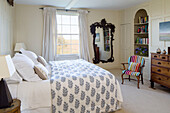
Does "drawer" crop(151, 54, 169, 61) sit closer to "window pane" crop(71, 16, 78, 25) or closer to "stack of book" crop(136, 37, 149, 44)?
"stack of book" crop(136, 37, 149, 44)

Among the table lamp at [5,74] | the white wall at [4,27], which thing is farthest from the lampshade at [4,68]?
the white wall at [4,27]

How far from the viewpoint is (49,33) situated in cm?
539

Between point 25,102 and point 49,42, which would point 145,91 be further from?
point 49,42

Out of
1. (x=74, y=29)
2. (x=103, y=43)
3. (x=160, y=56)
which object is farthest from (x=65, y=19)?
(x=160, y=56)

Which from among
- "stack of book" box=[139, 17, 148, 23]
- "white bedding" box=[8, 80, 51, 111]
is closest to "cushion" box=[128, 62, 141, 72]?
"stack of book" box=[139, 17, 148, 23]

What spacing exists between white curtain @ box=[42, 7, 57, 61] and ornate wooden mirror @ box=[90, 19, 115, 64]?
161cm

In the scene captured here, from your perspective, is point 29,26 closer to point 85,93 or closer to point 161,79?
point 85,93

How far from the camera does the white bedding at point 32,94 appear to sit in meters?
2.20

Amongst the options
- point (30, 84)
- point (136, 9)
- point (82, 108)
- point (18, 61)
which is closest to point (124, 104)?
point (82, 108)

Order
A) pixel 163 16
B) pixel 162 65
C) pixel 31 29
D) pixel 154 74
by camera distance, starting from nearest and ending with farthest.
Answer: pixel 162 65 < pixel 154 74 < pixel 163 16 < pixel 31 29

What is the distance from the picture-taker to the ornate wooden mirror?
20.2ft

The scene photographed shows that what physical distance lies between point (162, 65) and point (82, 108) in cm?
243

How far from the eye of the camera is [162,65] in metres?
3.65

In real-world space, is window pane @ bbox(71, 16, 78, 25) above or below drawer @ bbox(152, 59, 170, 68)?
above
